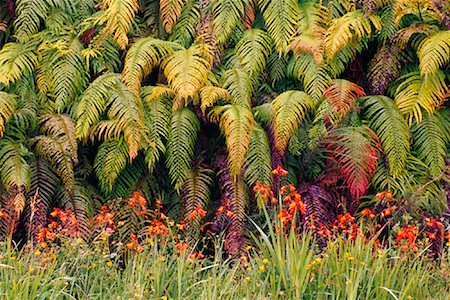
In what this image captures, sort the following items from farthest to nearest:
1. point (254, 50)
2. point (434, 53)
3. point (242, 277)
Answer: point (254, 50), point (434, 53), point (242, 277)

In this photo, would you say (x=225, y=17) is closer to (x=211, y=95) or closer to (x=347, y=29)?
(x=211, y=95)

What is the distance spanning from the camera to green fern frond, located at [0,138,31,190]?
4910 millimetres

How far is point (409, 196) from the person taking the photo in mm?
5039

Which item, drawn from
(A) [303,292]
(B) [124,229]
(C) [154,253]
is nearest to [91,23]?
(B) [124,229]

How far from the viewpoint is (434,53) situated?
5.23 metres

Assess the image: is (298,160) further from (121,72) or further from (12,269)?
(12,269)

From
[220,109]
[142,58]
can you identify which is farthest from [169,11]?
[220,109]

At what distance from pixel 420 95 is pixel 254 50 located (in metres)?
1.22

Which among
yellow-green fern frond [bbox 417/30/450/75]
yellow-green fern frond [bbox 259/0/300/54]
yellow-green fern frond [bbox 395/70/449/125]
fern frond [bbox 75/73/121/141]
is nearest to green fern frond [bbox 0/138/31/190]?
fern frond [bbox 75/73/121/141]

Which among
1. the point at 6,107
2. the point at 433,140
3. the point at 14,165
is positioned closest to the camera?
the point at 14,165

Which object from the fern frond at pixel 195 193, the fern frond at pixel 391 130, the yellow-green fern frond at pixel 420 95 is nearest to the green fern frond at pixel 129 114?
the fern frond at pixel 195 193

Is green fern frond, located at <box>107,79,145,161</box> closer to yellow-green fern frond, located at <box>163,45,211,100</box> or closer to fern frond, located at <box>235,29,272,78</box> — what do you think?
yellow-green fern frond, located at <box>163,45,211,100</box>

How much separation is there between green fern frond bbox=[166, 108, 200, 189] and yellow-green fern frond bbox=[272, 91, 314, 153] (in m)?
0.59

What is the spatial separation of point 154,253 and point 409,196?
6.34 feet
